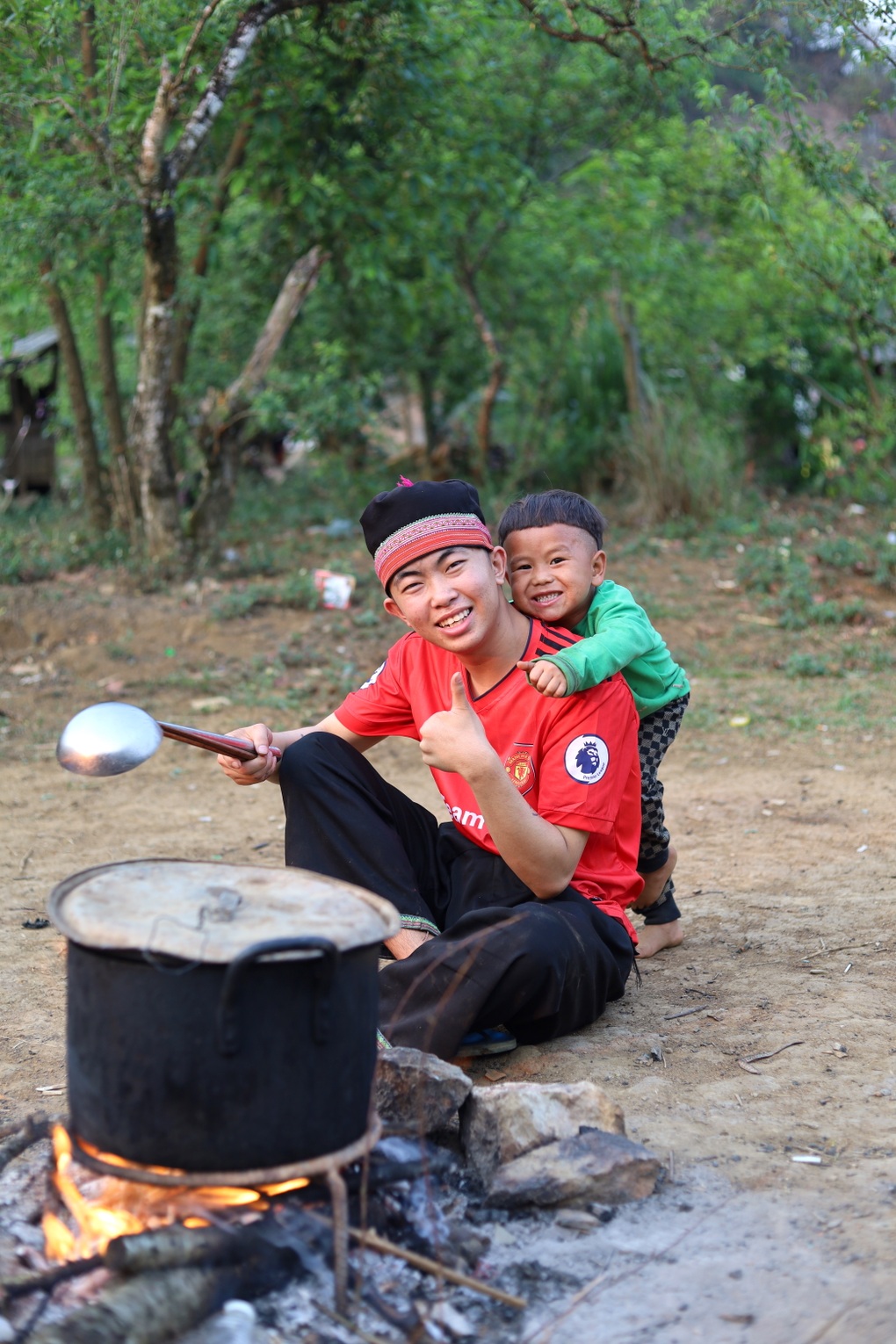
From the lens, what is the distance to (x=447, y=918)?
2.94 meters

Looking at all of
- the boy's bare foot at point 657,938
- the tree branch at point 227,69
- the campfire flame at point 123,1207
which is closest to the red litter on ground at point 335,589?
the tree branch at point 227,69

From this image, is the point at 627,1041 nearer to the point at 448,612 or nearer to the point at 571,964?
the point at 571,964

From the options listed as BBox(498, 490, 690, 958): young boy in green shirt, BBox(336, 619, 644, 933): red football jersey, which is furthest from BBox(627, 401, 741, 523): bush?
BBox(336, 619, 644, 933): red football jersey

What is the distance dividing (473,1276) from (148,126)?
623cm

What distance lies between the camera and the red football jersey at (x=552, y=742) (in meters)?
2.62

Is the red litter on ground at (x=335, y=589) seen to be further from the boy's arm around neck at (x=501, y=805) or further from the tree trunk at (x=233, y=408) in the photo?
the boy's arm around neck at (x=501, y=805)

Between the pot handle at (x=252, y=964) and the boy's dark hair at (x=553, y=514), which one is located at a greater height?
the boy's dark hair at (x=553, y=514)

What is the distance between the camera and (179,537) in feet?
27.6

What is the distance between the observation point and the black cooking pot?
5.52ft

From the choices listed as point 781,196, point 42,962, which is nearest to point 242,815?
point 42,962

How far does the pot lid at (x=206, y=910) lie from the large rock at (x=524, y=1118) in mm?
542

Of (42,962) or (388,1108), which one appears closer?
(388,1108)

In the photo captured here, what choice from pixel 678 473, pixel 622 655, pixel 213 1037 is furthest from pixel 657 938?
pixel 678 473

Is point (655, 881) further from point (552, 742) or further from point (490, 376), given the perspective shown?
point (490, 376)
